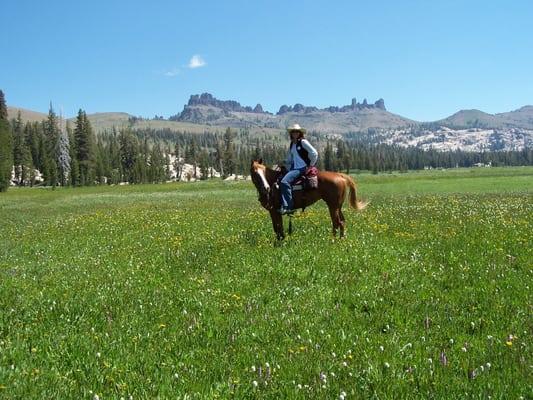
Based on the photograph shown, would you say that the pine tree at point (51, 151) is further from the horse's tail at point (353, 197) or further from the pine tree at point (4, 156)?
the horse's tail at point (353, 197)

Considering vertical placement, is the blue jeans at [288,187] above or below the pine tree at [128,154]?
below

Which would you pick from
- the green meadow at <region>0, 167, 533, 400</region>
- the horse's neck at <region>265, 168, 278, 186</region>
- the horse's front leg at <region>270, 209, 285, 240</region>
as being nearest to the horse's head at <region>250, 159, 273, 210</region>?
the horse's neck at <region>265, 168, 278, 186</region>

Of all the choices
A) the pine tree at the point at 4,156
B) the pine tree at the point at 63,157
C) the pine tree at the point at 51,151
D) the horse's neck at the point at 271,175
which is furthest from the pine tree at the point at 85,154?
the horse's neck at the point at 271,175

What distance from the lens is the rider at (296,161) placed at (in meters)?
16.4

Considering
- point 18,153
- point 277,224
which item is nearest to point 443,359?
point 277,224

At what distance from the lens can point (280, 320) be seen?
8.27 m

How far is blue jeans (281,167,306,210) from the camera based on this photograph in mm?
A: 16359

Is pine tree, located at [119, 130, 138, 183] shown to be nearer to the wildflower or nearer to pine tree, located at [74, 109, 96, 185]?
pine tree, located at [74, 109, 96, 185]

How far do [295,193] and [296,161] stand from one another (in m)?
1.13

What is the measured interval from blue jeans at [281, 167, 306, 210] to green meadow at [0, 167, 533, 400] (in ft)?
5.48

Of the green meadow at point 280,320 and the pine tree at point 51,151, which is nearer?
the green meadow at point 280,320

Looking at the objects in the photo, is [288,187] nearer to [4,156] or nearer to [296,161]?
[296,161]

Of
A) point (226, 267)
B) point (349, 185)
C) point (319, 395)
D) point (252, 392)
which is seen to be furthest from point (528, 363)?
point (349, 185)

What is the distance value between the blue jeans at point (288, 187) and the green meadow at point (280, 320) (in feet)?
5.48
